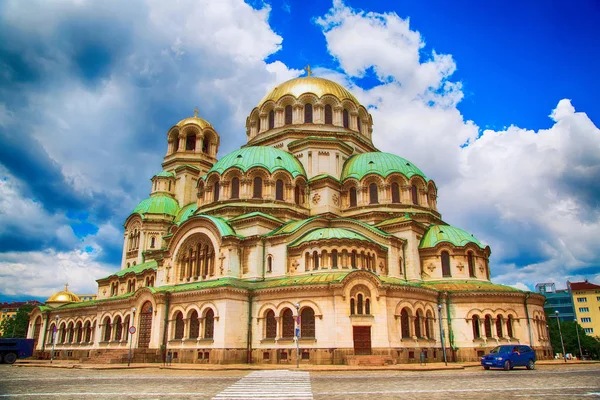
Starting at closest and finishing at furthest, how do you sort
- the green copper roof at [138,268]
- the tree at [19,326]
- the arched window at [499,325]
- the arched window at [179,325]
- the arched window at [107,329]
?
1. the arched window at [179,325]
2. the arched window at [499,325]
3. the arched window at [107,329]
4. the green copper roof at [138,268]
5. the tree at [19,326]

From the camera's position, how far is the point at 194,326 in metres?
34.4

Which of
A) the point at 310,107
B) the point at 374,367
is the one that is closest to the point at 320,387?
the point at 374,367

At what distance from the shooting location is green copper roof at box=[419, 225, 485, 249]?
39.7 metres

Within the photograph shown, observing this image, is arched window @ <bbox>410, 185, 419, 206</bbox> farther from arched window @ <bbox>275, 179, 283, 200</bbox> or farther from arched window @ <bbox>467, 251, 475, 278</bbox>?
arched window @ <bbox>275, 179, 283, 200</bbox>

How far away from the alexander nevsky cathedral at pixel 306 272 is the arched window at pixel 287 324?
0.07 m

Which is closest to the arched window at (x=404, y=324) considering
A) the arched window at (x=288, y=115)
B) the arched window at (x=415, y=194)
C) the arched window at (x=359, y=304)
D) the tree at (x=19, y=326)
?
the arched window at (x=359, y=304)

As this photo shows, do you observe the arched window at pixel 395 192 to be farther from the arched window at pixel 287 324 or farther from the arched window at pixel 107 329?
the arched window at pixel 107 329

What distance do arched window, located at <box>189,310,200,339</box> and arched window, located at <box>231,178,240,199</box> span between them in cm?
1069

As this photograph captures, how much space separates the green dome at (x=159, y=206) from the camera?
52031 mm

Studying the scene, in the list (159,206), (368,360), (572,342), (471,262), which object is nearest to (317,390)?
(368,360)

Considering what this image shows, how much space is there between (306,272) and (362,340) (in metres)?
6.35

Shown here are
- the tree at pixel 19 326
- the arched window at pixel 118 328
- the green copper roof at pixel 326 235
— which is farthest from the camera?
the tree at pixel 19 326

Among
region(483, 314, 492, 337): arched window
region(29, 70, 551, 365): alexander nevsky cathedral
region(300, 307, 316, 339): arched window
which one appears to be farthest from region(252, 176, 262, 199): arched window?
region(483, 314, 492, 337): arched window

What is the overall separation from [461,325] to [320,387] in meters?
23.2
